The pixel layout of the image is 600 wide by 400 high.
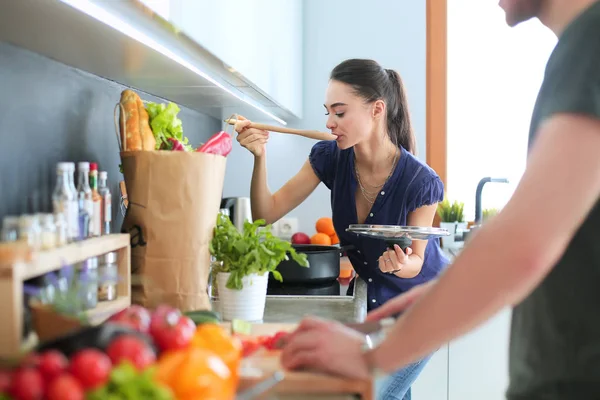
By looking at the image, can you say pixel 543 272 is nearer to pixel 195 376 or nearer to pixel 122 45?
pixel 195 376

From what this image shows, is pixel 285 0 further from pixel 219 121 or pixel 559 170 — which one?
pixel 559 170

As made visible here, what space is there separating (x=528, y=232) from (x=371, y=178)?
1484mm

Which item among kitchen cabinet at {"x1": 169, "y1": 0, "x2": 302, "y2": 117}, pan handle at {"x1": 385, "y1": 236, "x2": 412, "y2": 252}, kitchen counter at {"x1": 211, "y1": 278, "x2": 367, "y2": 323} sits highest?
kitchen cabinet at {"x1": 169, "y1": 0, "x2": 302, "y2": 117}

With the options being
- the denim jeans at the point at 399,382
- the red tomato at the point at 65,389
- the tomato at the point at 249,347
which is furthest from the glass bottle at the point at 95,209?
the denim jeans at the point at 399,382

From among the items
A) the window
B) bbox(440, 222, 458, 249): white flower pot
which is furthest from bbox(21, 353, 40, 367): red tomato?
the window

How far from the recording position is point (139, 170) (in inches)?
52.6

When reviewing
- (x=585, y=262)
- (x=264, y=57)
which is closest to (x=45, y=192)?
(x=264, y=57)

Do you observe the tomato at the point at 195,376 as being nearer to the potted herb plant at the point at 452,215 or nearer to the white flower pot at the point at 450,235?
the white flower pot at the point at 450,235

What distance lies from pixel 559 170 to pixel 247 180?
2554mm

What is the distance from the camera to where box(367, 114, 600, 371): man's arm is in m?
0.75

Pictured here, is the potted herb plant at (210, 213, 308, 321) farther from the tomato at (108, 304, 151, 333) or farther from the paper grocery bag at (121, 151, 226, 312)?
the tomato at (108, 304, 151, 333)

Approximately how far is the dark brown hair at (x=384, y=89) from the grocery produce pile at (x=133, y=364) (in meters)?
1.36

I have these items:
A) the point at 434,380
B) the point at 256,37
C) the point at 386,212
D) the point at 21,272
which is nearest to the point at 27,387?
the point at 21,272

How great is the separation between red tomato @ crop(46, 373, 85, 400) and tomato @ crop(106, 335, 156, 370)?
0.10m
